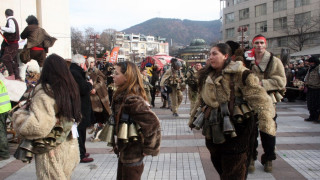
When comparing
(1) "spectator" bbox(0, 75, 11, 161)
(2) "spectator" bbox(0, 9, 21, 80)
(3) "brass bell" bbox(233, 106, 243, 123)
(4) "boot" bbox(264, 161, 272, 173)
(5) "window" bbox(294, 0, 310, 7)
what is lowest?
(4) "boot" bbox(264, 161, 272, 173)

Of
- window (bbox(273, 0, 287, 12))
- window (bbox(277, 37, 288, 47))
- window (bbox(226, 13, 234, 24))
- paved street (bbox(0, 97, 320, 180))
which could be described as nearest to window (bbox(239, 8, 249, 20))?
window (bbox(226, 13, 234, 24))

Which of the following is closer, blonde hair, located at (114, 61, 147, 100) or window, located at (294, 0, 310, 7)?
blonde hair, located at (114, 61, 147, 100)

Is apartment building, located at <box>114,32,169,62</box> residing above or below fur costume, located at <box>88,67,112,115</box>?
above

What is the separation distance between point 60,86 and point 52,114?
32 centimetres

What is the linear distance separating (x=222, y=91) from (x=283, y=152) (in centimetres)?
351

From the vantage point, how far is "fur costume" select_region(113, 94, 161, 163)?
10.3ft

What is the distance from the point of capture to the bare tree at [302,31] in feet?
145

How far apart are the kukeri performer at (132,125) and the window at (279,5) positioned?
2233 inches

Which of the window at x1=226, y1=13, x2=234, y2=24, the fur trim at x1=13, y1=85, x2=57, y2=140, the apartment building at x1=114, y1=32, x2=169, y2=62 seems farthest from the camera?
the apartment building at x1=114, y1=32, x2=169, y2=62

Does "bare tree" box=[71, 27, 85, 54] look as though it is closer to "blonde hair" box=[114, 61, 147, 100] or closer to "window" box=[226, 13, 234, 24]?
"window" box=[226, 13, 234, 24]

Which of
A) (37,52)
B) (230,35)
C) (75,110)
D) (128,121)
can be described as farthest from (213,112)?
(230,35)

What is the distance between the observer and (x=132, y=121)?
3.19 m

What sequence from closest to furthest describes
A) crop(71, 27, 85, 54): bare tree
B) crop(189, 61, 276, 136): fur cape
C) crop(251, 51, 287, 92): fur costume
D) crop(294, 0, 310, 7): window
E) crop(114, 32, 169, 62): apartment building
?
crop(189, 61, 276, 136): fur cape
crop(251, 51, 287, 92): fur costume
crop(294, 0, 310, 7): window
crop(71, 27, 85, 54): bare tree
crop(114, 32, 169, 62): apartment building

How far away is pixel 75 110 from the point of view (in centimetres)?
335
